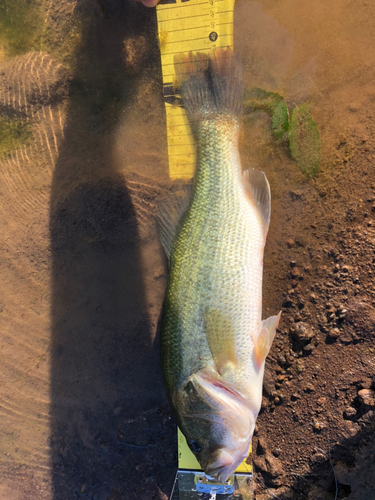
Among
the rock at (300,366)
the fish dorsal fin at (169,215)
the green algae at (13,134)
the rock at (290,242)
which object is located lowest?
the rock at (300,366)

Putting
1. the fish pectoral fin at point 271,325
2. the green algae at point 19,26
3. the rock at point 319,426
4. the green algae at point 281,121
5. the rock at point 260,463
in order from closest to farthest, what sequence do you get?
the fish pectoral fin at point 271,325 → the rock at point 319,426 → the rock at point 260,463 → the green algae at point 281,121 → the green algae at point 19,26

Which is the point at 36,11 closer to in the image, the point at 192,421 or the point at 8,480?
the point at 192,421

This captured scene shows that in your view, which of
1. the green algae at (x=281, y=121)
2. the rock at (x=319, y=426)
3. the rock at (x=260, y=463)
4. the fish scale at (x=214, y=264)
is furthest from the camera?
the green algae at (x=281, y=121)

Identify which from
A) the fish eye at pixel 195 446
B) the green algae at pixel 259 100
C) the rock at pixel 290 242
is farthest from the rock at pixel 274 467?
the green algae at pixel 259 100

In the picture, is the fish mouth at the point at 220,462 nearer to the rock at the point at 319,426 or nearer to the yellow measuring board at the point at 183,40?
the rock at the point at 319,426

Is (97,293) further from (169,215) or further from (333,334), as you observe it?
(333,334)

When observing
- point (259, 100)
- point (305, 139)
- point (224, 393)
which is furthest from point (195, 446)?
point (259, 100)

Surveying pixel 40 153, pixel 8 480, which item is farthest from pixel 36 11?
pixel 8 480

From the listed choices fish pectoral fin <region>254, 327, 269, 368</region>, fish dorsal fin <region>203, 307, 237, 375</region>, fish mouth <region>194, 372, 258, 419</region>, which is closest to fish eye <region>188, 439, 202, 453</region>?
fish mouth <region>194, 372, 258, 419</region>
